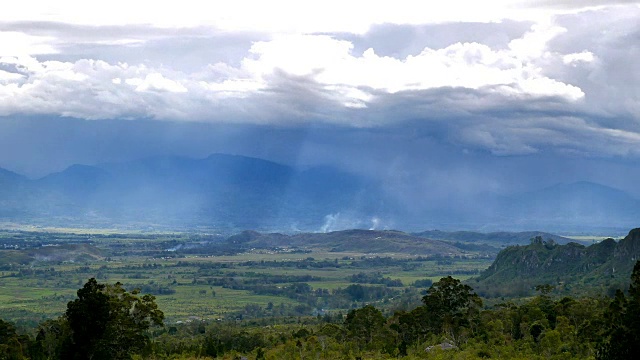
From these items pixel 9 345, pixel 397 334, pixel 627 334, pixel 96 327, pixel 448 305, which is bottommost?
pixel 397 334

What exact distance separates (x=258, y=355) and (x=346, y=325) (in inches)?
931

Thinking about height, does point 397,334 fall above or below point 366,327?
below

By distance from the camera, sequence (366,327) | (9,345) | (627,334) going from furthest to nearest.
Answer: (366,327) < (9,345) < (627,334)

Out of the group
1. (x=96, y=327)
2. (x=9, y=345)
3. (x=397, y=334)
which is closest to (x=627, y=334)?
(x=397, y=334)

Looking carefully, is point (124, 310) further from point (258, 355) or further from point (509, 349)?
point (509, 349)

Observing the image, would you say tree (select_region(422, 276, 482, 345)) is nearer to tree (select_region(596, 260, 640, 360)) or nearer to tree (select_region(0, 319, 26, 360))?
tree (select_region(596, 260, 640, 360))

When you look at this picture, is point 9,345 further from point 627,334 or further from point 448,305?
point 627,334

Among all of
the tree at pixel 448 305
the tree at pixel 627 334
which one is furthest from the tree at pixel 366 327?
the tree at pixel 627 334

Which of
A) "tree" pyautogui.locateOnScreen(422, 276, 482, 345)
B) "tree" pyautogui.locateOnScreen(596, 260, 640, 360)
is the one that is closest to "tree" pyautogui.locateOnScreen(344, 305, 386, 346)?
"tree" pyautogui.locateOnScreen(422, 276, 482, 345)

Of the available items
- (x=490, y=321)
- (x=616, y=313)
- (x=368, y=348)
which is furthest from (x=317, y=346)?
(x=616, y=313)

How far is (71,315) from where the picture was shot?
102 metres

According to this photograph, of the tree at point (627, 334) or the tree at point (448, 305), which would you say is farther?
the tree at point (448, 305)

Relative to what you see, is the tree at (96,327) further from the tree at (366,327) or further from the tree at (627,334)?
the tree at (627,334)

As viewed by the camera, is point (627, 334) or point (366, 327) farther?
point (366, 327)
